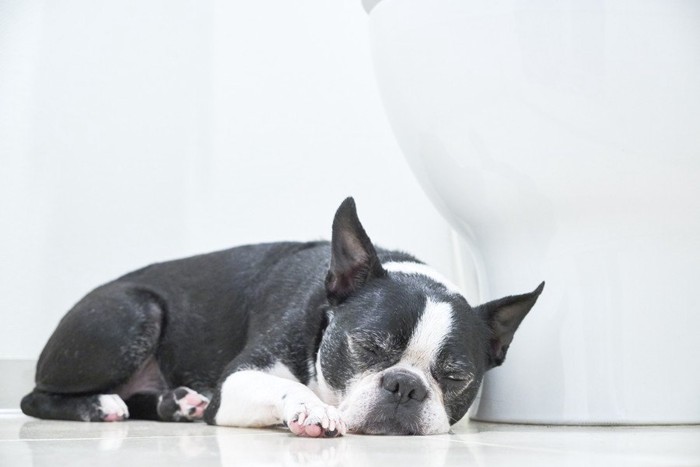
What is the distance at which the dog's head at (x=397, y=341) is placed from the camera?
1794 millimetres

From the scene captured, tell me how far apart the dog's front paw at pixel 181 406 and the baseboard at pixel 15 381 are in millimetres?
699

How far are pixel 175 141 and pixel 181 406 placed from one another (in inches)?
40.1

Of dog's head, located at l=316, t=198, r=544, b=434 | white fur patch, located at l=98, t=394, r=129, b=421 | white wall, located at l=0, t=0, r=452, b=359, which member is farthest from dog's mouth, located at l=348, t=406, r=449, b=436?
white wall, located at l=0, t=0, r=452, b=359

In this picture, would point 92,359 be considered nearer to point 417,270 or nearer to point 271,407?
point 271,407

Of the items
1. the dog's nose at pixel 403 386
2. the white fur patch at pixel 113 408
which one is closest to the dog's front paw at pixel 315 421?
the dog's nose at pixel 403 386

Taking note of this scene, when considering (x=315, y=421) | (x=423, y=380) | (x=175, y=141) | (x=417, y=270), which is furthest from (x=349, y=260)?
(x=175, y=141)

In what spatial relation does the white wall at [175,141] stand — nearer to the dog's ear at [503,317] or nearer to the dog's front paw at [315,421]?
the dog's ear at [503,317]

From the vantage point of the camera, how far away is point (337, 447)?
153cm

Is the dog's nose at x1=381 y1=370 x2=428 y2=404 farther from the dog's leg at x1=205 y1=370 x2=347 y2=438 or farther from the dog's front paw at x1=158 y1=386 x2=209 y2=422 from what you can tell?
the dog's front paw at x1=158 y1=386 x2=209 y2=422

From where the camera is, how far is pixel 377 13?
2.22 m

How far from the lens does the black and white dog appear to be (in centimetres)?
184

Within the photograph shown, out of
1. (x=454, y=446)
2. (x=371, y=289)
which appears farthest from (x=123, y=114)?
(x=454, y=446)

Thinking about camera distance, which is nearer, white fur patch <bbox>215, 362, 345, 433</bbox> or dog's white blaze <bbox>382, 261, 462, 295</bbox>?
white fur patch <bbox>215, 362, 345, 433</bbox>

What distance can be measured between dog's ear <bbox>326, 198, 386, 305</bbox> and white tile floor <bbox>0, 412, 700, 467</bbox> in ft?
1.10
